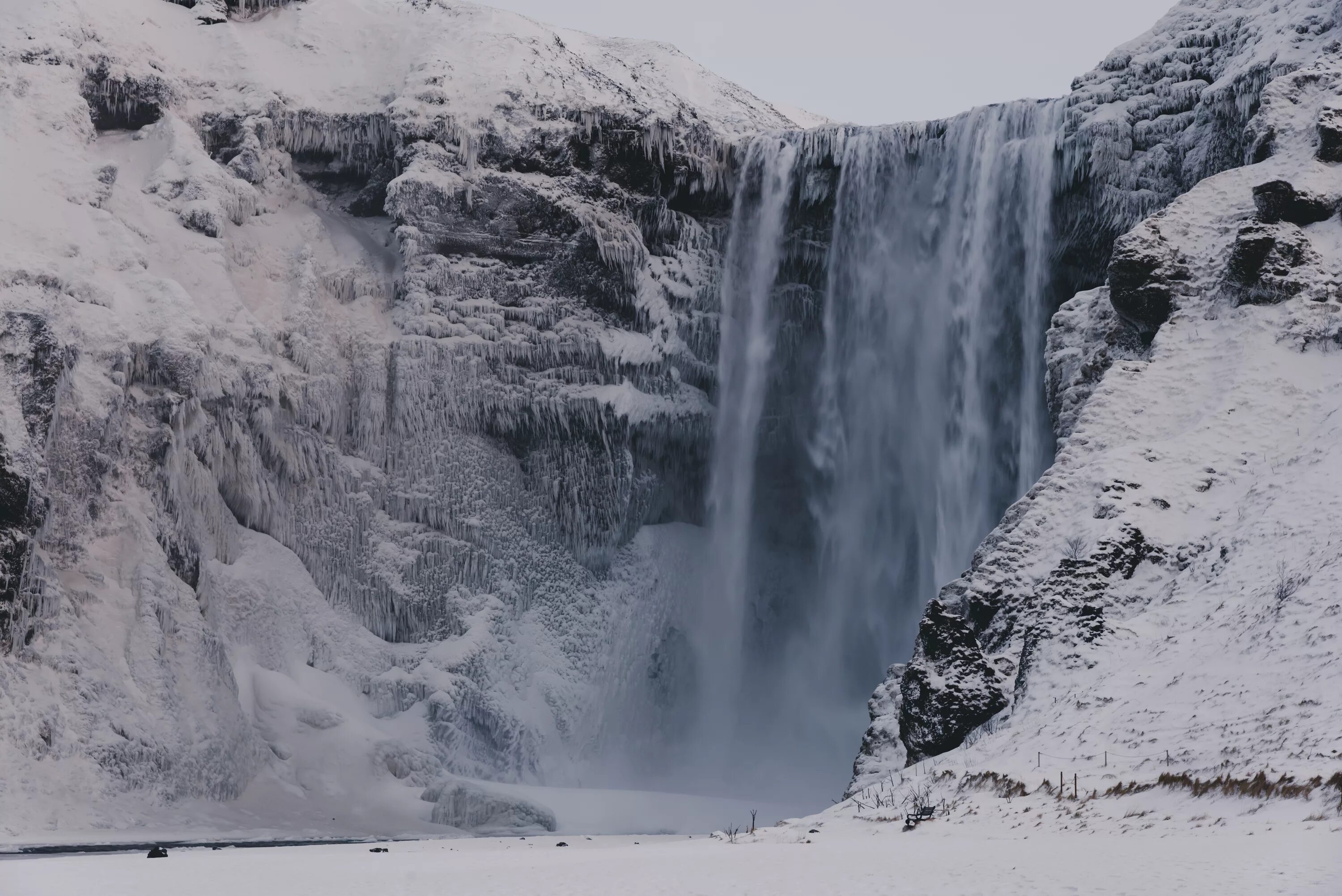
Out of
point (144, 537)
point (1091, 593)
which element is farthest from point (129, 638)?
point (1091, 593)

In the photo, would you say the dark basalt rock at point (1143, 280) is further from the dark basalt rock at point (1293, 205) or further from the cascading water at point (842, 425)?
the cascading water at point (842, 425)

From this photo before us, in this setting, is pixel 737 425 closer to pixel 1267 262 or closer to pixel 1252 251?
pixel 1252 251

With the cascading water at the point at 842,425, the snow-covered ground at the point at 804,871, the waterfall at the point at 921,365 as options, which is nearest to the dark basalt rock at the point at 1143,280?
the waterfall at the point at 921,365

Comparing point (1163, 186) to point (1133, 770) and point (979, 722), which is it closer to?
point (979, 722)

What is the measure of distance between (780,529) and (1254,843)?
102 feet

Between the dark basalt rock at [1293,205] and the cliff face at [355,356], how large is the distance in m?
17.7

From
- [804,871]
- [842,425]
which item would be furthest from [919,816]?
[842,425]

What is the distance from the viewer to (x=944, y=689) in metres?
23.0

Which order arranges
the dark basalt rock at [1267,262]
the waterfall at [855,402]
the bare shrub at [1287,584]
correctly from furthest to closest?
the waterfall at [855,402] → the dark basalt rock at [1267,262] → the bare shrub at [1287,584]

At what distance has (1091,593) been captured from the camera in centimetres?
2214

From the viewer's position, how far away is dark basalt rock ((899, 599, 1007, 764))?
22.6 m

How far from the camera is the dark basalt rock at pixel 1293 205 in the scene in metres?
26.9

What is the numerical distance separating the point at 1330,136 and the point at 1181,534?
32.7 ft

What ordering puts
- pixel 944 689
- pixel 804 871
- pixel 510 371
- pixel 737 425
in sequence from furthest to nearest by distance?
1. pixel 737 425
2. pixel 510 371
3. pixel 944 689
4. pixel 804 871
